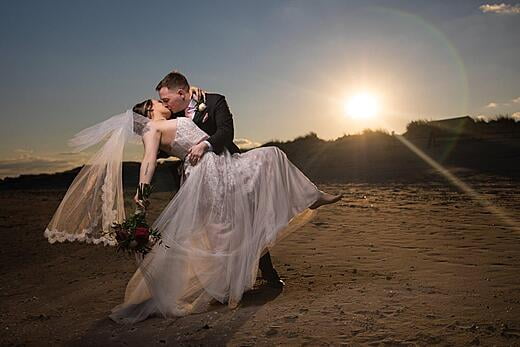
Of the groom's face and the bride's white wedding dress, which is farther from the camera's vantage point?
the groom's face

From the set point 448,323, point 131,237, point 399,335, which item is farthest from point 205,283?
point 448,323

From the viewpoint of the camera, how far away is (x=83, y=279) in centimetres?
710

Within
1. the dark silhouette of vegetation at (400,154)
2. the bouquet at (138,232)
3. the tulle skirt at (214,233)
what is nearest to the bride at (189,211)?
the tulle skirt at (214,233)

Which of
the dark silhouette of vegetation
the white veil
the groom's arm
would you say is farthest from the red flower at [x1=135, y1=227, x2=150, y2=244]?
the dark silhouette of vegetation

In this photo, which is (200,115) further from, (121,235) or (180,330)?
(180,330)

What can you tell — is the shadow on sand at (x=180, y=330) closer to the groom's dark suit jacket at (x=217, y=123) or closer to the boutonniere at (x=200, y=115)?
the groom's dark suit jacket at (x=217, y=123)

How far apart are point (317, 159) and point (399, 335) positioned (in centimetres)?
2450

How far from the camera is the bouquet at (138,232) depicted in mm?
4324

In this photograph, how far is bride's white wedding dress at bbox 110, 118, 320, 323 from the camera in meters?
4.75

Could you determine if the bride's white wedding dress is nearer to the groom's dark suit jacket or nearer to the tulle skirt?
the tulle skirt

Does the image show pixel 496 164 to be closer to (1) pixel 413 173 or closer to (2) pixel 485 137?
(1) pixel 413 173

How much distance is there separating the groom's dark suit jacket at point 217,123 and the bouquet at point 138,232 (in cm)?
75

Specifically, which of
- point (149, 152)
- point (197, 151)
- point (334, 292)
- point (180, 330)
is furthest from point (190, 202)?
point (334, 292)

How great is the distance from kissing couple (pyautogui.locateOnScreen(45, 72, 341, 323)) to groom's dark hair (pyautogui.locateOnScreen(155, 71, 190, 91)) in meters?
0.01
